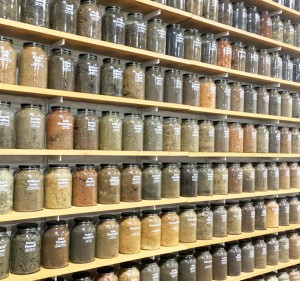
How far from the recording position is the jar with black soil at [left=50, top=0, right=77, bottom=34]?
1.69 m

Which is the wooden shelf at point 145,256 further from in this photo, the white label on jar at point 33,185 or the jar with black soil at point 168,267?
the white label on jar at point 33,185

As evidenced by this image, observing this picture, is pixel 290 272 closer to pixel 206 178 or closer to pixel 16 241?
pixel 206 178

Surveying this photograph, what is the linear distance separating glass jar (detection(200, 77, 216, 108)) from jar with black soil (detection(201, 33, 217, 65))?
12cm

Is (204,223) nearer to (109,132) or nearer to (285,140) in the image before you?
(109,132)

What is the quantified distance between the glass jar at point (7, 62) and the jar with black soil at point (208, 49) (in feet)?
3.85

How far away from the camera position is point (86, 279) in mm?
1769

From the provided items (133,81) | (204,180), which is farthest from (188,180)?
(133,81)

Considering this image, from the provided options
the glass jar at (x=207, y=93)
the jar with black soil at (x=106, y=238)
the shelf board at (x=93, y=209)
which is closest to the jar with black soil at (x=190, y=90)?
the glass jar at (x=207, y=93)

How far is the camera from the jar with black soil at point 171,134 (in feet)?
6.80

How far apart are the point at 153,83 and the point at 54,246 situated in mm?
998

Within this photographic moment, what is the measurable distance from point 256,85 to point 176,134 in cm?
106

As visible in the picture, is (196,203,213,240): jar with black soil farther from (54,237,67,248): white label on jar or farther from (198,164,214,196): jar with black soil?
(54,237,67,248): white label on jar

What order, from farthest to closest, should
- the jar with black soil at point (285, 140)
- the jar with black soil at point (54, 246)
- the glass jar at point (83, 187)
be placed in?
the jar with black soil at point (285, 140)
the glass jar at point (83, 187)
the jar with black soil at point (54, 246)

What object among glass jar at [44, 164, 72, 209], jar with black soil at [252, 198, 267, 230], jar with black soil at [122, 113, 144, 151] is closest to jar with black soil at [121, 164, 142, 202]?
jar with black soil at [122, 113, 144, 151]
